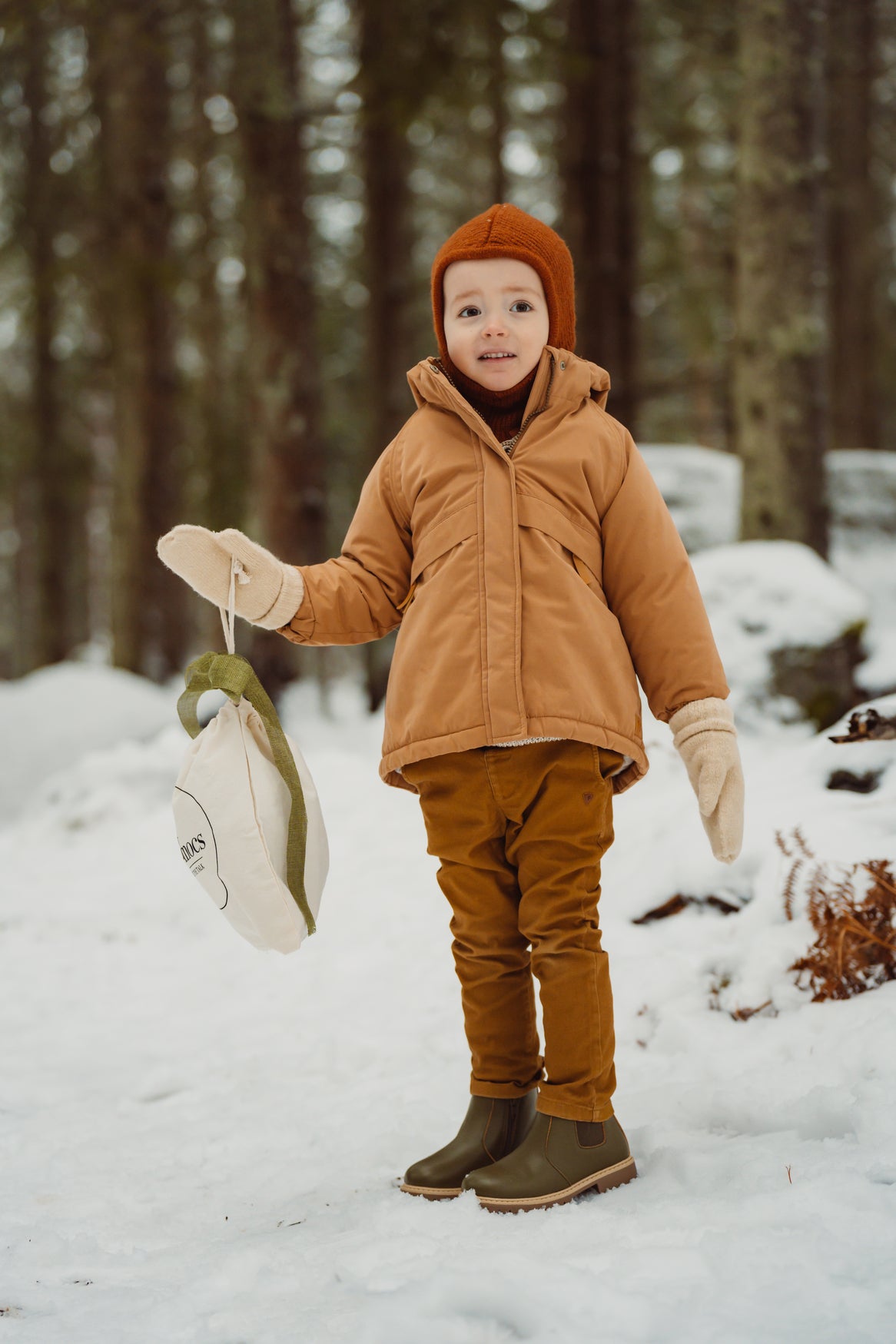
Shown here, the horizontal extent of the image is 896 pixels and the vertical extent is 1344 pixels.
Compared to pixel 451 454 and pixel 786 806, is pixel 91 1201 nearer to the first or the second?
pixel 451 454

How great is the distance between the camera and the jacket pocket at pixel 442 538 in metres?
2.36

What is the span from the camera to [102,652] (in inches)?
901

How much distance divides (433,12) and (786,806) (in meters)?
6.00

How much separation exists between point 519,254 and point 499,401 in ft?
1.05

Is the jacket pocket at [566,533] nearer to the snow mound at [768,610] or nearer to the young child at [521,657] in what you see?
the young child at [521,657]

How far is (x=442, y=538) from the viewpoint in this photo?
2396 mm

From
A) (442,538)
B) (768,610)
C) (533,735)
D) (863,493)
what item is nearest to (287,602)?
(442,538)

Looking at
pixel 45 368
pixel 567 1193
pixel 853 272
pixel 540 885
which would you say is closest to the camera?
pixel 567 1193

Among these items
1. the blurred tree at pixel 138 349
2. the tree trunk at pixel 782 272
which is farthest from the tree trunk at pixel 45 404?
the tree trunk at pixel 782 272

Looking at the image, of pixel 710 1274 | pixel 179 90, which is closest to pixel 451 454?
pixel 710 1274

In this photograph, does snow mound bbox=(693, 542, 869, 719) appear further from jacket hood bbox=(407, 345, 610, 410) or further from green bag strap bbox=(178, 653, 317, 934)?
green bag strap bbox=(178, 653, 317, 934)

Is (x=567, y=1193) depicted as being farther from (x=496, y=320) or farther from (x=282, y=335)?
(x=282, y=335)

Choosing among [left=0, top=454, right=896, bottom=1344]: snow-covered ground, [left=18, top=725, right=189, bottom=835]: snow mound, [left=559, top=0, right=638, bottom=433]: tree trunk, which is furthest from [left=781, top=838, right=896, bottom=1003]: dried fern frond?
[left=559, top=0, right=638, bottom=433]: tree trunk

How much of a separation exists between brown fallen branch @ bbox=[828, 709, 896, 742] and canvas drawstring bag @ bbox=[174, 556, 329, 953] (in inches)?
76.7
